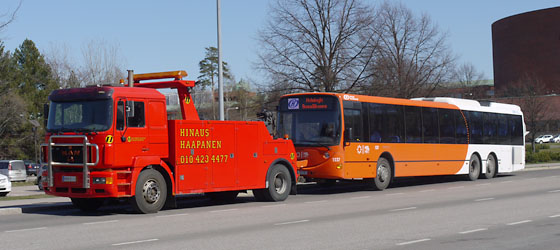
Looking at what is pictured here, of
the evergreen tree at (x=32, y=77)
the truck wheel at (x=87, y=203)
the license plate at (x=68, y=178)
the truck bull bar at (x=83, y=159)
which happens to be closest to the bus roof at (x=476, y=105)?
the truck wheel at (x=87, y=203)

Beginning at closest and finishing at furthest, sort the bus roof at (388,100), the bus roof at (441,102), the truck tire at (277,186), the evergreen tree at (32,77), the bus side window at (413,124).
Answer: the truck tire at (277,186) → the bus roof at (388,100) → the bus roof at (441,102) → the bus side window at (413,124) → the evergreen tree at (32,77)

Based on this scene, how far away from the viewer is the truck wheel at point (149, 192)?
51.6 feet

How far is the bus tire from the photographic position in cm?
2361

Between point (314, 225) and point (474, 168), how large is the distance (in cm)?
1812

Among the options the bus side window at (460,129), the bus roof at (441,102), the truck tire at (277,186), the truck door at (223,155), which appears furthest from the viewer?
the bus side window at (460,129)

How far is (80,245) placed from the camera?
10875 millimetres

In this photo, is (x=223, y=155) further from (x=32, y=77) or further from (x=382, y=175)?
(x=32, y=77)

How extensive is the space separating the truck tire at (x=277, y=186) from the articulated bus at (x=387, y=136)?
1.09m

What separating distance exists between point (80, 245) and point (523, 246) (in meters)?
6.77

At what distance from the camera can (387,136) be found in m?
24.1

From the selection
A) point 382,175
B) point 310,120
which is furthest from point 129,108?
point 382,175

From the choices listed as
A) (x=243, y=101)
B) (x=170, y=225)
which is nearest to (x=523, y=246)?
(x=170, y=225)

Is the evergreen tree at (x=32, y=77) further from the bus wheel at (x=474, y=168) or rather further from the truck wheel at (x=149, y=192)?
the truck wheel at (x=149, y=192)

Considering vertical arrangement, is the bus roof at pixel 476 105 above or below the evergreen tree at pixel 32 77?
below
